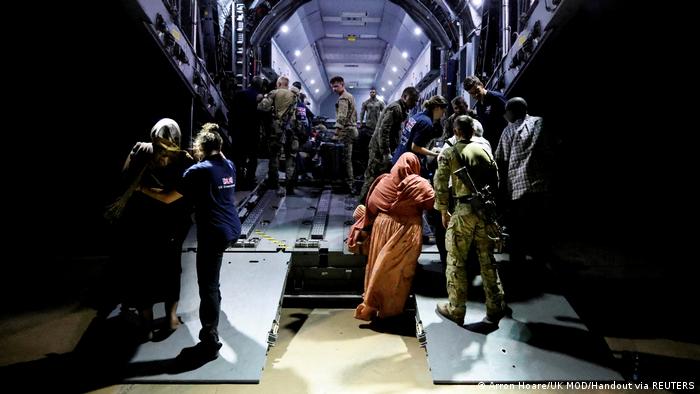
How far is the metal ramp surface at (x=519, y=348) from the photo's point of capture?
9.29ft

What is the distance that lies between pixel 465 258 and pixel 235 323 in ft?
6.13

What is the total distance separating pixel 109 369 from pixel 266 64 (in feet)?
32.5

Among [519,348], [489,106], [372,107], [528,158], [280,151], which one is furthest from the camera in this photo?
[372,107]

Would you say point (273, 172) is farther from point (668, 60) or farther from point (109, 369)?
point (668, 60)

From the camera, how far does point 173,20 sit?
5125 mm

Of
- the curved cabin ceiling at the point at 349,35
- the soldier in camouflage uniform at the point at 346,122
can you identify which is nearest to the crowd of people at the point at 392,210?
the soldier in camouflage uniform at the point at 346,122

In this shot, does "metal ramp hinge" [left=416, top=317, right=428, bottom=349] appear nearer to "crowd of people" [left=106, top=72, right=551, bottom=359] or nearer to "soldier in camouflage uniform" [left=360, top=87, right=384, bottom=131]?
"crowd of people" [left=106, top=72, right=551, bottom=359]

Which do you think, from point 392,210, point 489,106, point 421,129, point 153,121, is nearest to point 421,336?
point 392,210

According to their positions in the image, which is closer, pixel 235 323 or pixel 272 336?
pixel 272 336

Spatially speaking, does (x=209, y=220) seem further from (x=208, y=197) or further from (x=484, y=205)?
(x=484, y=205)

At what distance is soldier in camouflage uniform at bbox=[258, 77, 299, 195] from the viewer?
677cm

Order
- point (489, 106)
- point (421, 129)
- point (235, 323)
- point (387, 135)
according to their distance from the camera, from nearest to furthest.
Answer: point (235, 323) → point (421, 129) → point (489, 106) → point (387, 135)

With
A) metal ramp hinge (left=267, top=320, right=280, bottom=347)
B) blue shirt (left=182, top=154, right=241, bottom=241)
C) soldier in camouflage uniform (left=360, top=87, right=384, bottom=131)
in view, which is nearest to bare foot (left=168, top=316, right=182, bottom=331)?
metal ramp hinge (left=267, top=320, right=280, bottom=347)

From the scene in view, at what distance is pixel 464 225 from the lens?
3215 millimetres
